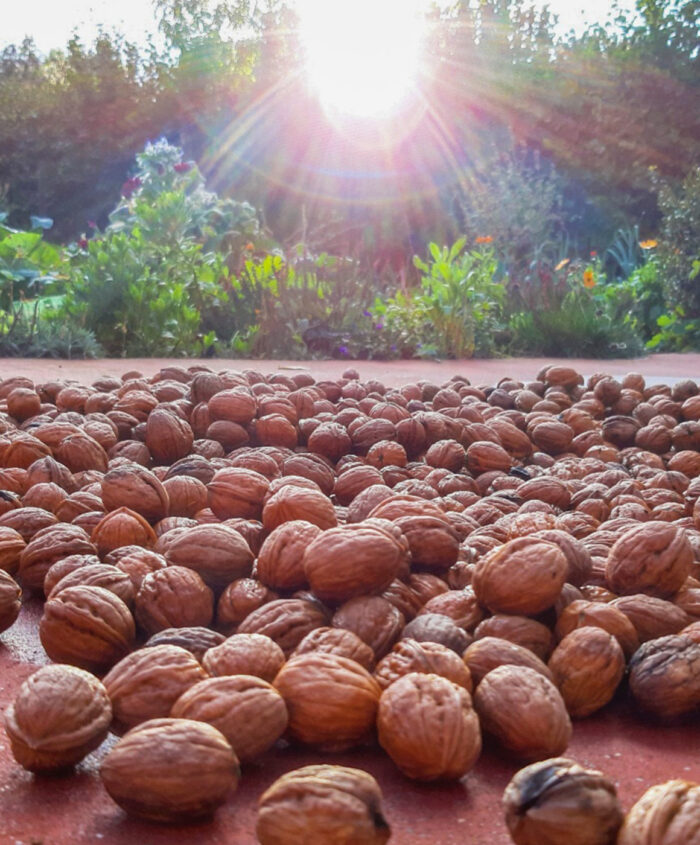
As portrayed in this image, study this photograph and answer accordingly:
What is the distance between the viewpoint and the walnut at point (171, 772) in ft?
4.03

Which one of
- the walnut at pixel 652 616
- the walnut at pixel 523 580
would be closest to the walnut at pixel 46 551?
the walnut at pixel 523 580

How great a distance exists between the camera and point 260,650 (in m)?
1.55

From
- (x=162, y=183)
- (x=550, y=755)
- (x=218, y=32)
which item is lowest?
(x=550, y=755)

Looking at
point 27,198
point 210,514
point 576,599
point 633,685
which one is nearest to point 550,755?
point 633,685

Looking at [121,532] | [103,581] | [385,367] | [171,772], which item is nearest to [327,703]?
[171,772]

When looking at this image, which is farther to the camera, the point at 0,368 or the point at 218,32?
the point at 218,32

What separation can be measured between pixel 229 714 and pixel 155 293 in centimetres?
618

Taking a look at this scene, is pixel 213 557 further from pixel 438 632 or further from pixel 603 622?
pixel 603 622

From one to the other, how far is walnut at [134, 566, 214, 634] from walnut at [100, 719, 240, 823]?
529 millimetres

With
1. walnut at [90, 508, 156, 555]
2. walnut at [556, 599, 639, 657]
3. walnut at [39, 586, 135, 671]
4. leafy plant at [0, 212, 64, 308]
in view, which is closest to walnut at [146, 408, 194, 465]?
walnut at [90, 508, 156, 555]

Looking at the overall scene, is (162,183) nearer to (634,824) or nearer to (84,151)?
(634,824)

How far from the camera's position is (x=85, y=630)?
1.69 meters

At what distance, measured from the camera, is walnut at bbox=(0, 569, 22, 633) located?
185 centimetres

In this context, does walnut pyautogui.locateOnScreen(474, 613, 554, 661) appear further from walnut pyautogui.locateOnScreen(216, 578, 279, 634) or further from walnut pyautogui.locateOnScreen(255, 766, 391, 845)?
walnut pyautogui.locateOnScreen(255, 766, 391, 845)
